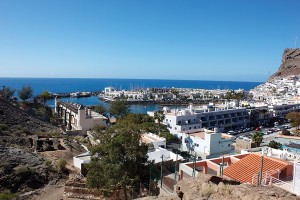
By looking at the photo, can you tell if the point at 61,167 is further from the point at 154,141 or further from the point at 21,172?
the point at 154,141

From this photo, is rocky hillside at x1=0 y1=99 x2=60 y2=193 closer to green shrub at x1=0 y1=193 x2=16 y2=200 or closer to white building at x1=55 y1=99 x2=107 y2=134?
green shrub at x1=0 y1=193 x2=16 y2=200

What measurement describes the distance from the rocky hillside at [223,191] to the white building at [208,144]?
28.9 m

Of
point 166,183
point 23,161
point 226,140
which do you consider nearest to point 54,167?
point 23,161

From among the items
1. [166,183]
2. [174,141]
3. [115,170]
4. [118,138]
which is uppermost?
[118,138]

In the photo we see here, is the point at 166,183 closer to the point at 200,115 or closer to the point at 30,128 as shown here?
the point at 30,128

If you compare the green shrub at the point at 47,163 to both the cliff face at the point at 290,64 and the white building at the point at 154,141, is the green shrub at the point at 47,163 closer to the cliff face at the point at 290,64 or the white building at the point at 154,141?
the white building at the point at 154,141

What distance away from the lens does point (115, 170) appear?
53.2 ft

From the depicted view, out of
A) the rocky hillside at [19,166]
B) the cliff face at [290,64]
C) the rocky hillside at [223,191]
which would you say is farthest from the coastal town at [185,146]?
the cliff face at [290,64]

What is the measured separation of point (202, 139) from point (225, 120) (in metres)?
26.1

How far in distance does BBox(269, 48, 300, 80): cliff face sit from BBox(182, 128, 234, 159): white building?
156 m

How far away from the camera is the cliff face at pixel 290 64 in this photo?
17575 cm

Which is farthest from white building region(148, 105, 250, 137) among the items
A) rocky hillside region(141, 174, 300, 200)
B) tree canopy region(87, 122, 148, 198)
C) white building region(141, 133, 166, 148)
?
rocky hillside region(141, 174, 300, 200)

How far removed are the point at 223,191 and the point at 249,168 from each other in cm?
1002

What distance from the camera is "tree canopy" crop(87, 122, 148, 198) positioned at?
53.7 feet
